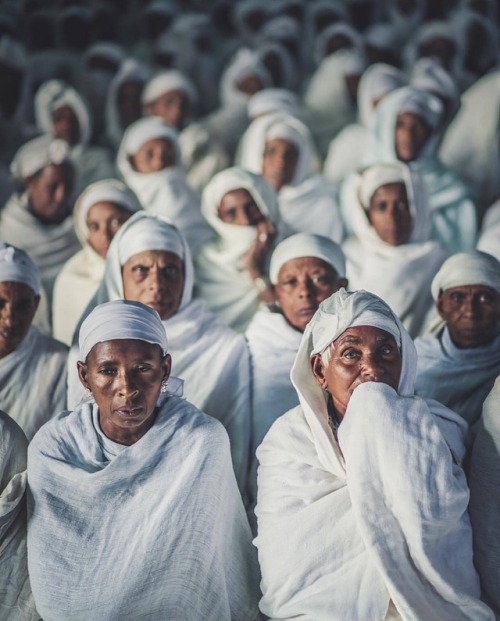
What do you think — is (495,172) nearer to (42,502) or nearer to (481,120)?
(481,120)

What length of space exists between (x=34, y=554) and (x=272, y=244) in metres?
2.70

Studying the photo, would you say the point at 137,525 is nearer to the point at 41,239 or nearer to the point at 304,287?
the point at 304,287

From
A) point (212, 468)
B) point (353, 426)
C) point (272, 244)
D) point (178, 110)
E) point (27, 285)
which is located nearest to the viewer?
point (353, 426)

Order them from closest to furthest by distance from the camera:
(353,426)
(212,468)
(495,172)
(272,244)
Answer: (353,426), (212,468), (272,244), (495,172)

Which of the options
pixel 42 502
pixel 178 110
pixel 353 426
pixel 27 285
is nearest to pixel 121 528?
pixel 42 502

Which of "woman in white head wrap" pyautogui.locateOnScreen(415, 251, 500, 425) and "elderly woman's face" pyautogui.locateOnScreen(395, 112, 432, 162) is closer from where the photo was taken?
"woman in white head wrap" pyautogui.locateOnScreen(415, 251, 500, 425)

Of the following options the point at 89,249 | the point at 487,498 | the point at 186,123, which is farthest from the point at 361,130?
the point at 487,498

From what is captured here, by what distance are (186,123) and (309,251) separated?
12.3 ft

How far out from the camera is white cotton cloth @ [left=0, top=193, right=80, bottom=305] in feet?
20.1

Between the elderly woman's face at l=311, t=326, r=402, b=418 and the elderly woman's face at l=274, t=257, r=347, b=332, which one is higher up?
the elderly woman's face at l=274, t=257, r=347, b=332

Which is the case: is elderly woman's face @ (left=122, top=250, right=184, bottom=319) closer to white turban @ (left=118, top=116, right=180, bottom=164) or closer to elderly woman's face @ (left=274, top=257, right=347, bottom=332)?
elderly woman's face @ (left=274, top=257, right=347, bottom=332)

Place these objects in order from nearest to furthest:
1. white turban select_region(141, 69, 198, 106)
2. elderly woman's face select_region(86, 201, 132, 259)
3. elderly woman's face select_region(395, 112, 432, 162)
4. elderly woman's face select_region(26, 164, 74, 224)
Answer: elderly woman's face select_region(86, 201, 132, 259)
elderly woman's face select_region(26, 164, 74, 224)
elderly woman's face select_region(395, 112, 432, 162)
white turban select_region(141, 69, 198, 106)

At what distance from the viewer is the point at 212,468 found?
11.4ft

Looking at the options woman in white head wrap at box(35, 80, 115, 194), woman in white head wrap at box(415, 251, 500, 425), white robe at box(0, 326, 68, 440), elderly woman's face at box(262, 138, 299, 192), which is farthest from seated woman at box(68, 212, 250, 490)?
woman in white head wrap at box(35, 80, 115, 194)
